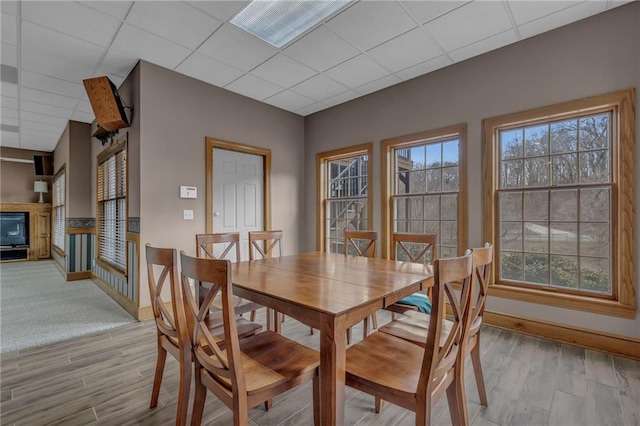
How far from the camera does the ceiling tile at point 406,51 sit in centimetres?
279

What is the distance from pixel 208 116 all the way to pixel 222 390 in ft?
11.1

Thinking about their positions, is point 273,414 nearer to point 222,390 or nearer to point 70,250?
point 222,390

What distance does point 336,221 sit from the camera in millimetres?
4637

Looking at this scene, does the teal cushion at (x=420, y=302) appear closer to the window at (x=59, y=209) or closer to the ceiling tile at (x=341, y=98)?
the ceiling tile at (x=341, y=98)

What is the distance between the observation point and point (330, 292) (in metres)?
1.46

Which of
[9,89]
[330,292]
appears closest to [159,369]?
[330,292]

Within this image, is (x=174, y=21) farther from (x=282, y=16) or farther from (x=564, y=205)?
(x=564, y=205)

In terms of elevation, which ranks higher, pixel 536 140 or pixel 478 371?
pixel 536 140

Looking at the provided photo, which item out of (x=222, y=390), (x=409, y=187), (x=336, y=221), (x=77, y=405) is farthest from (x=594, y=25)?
(x=77, y=405)

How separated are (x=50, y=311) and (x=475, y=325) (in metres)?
4.55

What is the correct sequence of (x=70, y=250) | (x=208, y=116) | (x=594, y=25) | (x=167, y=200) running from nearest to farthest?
(x=594, y=25)
(x=167, y=200)
(x=208, y=116)
(x=70, y=250)

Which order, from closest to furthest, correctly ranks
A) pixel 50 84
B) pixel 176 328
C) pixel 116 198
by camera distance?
pixel 176 328
pixel 50 84
pixel 116 198

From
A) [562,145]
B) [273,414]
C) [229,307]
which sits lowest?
[273,414]

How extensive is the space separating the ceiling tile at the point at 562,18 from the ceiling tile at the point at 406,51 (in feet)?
2.49
